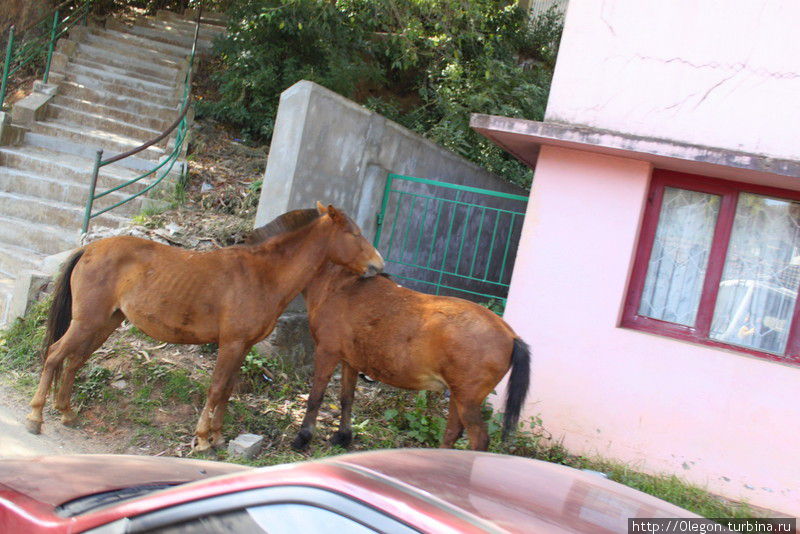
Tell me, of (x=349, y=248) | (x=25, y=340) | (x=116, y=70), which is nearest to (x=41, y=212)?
(x=25, y=340)

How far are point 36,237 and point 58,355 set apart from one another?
3.72 meters

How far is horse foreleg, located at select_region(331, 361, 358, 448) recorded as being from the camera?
6199mm

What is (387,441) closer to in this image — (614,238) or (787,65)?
(614,238)

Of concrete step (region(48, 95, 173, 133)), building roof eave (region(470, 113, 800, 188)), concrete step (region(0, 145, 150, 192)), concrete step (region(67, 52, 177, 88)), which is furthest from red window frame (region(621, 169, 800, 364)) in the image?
concrete step (region(67, 52, 177, 88))

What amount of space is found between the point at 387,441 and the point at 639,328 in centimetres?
265

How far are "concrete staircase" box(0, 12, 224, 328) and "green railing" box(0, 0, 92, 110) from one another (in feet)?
0.83

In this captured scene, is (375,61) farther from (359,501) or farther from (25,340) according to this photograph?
(359,501)

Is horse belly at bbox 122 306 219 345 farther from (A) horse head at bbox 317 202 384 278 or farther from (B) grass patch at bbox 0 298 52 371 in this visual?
(B) grass patch at bbox 0 298 52 371

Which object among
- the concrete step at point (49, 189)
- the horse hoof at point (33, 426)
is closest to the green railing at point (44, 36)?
the concrete step at point (49, 189)

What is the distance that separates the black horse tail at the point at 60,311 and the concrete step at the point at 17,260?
263 centimetres

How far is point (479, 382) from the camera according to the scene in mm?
5527

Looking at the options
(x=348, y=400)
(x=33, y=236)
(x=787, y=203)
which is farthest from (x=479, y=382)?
(x=33, y=236)

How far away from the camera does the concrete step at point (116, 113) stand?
11.6m

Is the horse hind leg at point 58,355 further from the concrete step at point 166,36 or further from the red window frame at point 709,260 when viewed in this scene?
the concrete step at point 166,36
